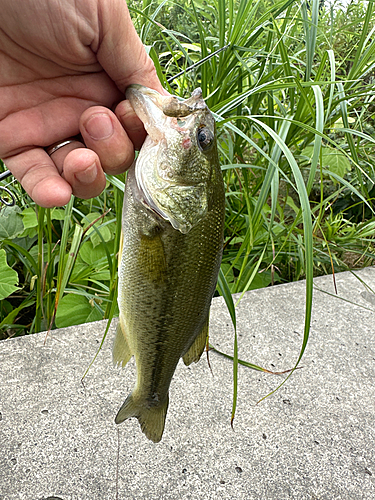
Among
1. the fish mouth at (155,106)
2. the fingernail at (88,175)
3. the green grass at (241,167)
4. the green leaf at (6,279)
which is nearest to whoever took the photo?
the fish mouth at (155,106)

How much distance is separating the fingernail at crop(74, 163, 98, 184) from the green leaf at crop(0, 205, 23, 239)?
45.5 inches

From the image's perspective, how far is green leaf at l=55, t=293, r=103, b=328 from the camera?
2043 mm

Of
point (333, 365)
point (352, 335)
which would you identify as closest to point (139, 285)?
point (333, 365)

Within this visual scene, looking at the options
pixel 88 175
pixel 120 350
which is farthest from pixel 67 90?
pixel 120 350

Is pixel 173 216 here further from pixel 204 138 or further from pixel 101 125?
pixel 101 125

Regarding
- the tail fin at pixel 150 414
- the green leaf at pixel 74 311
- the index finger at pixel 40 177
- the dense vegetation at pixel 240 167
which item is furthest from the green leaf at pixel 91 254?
the tail fin at pixel 150 414

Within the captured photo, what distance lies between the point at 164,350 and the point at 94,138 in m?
0.61

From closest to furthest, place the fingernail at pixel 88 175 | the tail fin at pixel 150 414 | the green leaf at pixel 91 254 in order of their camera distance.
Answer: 1. the fingernail at pixel 88 175
2. the tail fin at pixel 150 414
3. the green leaf at pixel 91 254

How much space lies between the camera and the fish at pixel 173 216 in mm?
998

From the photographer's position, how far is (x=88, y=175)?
1100 millimetres

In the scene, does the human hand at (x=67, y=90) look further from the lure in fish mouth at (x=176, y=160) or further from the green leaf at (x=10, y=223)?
the green leaf at (x=10, y=223)

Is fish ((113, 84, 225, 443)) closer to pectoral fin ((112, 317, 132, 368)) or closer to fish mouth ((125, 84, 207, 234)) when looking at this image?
fish mouth ((125, 84, 207, 234))

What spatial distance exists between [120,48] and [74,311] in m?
1.33

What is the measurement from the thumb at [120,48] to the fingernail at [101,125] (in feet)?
0.57
